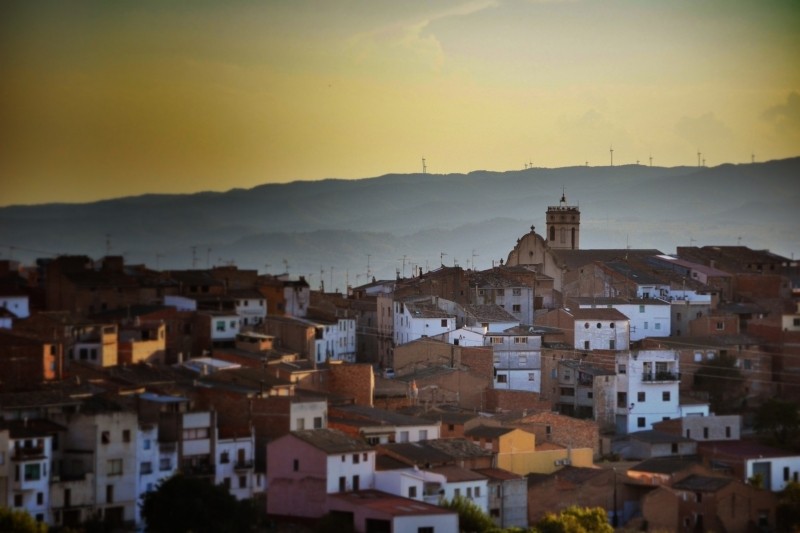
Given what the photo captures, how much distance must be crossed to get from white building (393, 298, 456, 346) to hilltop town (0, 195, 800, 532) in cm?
5

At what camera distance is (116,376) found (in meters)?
24.7

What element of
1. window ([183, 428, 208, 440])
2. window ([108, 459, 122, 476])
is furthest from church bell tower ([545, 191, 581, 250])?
window ([108, 459, 122, 476])

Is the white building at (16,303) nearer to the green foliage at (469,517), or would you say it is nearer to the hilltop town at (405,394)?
the hilltop town at (405,394)

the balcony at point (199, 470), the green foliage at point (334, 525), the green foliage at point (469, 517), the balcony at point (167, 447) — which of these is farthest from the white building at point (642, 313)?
the green foliage at point (334, 525)

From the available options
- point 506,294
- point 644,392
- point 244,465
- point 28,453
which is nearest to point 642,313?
point 506,294

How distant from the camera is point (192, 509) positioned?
21219 millimetres

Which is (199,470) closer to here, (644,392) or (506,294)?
(644,392)

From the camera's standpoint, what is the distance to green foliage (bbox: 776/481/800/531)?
25250mm

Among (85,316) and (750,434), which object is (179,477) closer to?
(85,316)

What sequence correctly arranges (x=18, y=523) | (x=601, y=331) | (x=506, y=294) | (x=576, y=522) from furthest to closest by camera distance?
(x=506, y=294), (x=601, y=331), (x=576, y=522), (x=18, y=523)

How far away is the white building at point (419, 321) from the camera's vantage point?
107ft

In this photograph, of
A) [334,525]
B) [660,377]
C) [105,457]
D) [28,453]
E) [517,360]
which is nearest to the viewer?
[28,453]

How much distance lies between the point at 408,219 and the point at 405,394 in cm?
3859

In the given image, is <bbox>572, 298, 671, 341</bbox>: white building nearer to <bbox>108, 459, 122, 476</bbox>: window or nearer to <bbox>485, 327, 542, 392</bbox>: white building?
<bbox>485, 327, 542, 392</bbox>: white building
